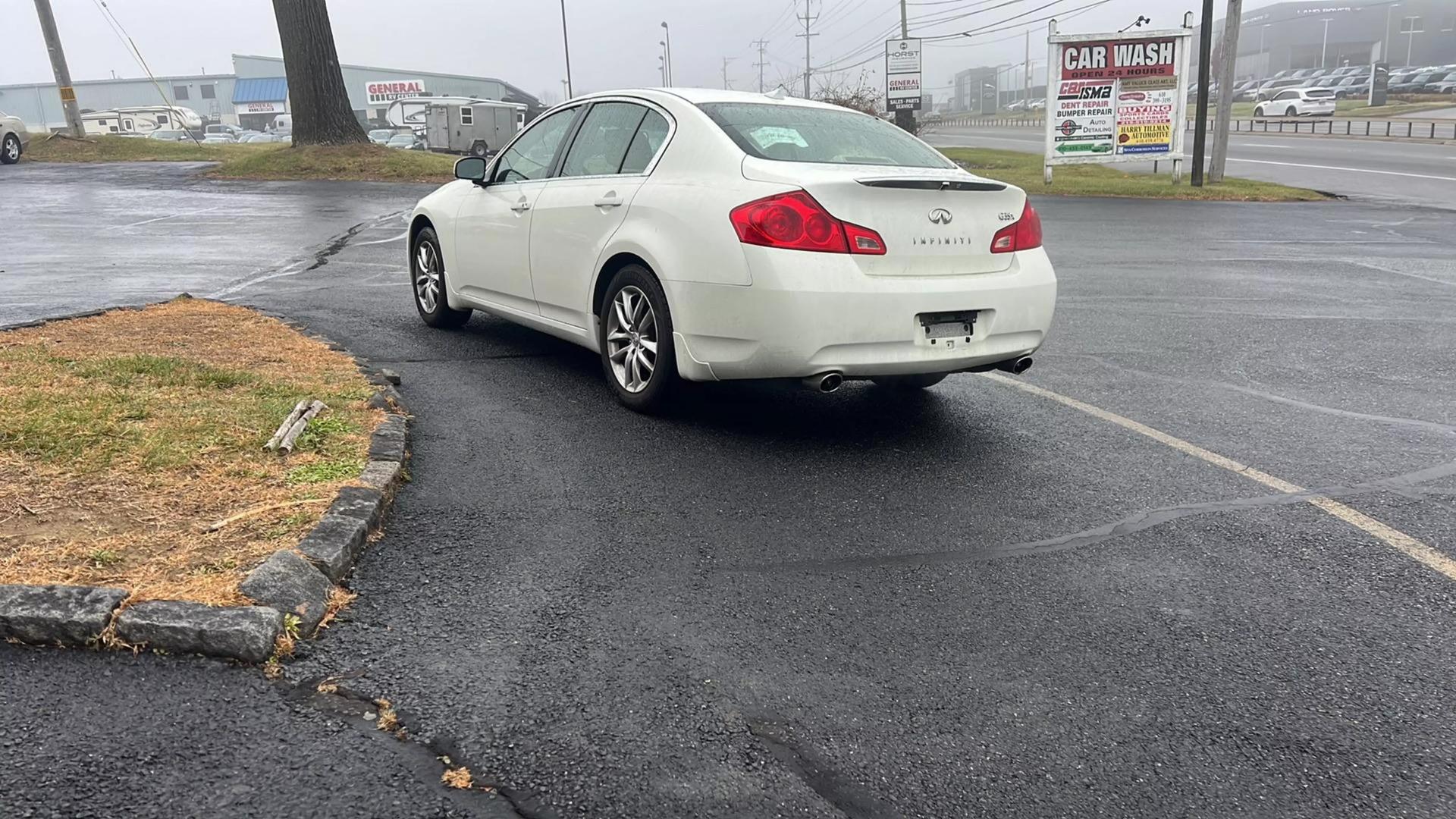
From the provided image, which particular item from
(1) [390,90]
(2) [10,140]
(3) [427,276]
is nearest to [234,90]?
(1) [390,90]

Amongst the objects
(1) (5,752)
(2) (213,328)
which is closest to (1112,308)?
(2) (213,328)

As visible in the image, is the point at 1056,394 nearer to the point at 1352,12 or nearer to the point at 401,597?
the point at 401,597

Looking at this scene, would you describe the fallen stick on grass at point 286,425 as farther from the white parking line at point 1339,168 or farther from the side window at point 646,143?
the white parking line at point 1339,168

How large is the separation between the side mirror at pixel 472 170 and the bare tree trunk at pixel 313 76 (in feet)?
60.2

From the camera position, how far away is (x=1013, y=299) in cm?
520

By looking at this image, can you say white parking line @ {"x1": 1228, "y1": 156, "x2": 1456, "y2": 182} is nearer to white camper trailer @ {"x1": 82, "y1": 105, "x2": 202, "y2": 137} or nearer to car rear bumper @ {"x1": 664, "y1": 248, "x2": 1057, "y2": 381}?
car rear bumper @ {"x1": 664, "y1": 248, "x2": 1057, "y2": 381}

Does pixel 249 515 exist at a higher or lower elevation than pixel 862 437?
higher

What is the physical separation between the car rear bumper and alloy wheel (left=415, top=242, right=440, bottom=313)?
315cm

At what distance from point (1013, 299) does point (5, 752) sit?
422 cm

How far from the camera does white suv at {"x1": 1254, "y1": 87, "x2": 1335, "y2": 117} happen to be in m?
51.4

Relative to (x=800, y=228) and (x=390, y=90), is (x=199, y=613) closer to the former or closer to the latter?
(x=800, y=228)

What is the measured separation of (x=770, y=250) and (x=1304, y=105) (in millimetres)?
55913

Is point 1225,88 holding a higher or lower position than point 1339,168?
higher

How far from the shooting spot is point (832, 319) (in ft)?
15.6
